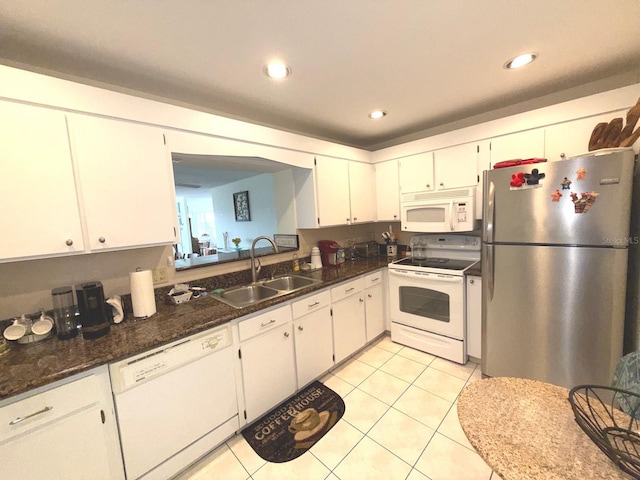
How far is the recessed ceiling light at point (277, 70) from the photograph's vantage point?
1617mm

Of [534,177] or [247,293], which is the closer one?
[534,177]

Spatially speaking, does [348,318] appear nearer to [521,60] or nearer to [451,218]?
[451,218]

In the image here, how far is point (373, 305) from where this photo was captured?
2.79 metres

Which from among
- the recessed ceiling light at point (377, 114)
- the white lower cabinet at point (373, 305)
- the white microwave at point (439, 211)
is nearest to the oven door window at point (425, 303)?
the white lower cabinet at point (373, 305)

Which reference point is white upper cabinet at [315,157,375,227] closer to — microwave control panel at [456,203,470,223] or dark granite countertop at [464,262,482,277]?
microwave control panel at [456,203,470,223]

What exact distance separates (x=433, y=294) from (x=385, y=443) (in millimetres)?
1346

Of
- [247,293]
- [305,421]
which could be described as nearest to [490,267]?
[305,421]

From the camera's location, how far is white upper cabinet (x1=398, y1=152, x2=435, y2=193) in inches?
108

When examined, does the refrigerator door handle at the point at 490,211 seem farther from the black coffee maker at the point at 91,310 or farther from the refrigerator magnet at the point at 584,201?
the black coffee maker at the point at 91,310

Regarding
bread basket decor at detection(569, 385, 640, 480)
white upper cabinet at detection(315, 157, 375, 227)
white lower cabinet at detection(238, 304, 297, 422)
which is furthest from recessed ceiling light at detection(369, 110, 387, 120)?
bread basket decor at detection(569, 385, 640, 480)

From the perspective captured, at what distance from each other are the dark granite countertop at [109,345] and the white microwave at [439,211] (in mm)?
1635

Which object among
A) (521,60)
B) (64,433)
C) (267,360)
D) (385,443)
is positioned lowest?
(385,443)

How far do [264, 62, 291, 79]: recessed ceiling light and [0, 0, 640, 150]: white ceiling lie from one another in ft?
0.15

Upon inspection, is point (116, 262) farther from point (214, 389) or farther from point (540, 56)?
point (540, 56)
